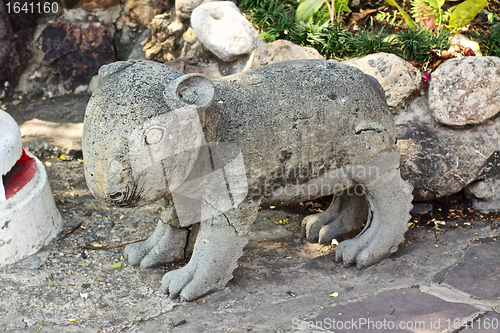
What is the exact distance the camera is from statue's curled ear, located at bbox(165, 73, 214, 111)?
1928 millimetres

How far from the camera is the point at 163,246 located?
264 centimetres

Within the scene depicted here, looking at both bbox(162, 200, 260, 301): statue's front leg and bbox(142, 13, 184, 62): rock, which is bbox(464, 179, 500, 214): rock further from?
bbox(142, 13, 184, 62): rock

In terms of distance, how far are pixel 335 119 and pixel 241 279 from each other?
100 centimetres

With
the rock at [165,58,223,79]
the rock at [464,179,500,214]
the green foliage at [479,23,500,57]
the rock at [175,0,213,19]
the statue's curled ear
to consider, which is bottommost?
the rock at [464,179,500,214]

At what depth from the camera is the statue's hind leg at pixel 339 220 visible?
9.53ft

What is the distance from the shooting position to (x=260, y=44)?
3484 mm

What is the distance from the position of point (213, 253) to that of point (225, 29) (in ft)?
6.45

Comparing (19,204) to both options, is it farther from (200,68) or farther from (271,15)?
(271,15)

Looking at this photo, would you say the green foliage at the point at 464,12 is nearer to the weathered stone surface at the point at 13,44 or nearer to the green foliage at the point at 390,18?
the green foliage at the point at 390,18

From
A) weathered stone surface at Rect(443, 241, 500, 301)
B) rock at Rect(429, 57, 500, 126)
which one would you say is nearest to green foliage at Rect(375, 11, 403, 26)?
rock at Rect(429, 57, 500, 126)

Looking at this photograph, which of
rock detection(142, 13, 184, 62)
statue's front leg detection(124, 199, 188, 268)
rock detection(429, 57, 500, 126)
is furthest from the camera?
rock detection(142, 13, 184, 62)

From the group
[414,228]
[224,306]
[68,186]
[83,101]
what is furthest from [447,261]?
[83,101]

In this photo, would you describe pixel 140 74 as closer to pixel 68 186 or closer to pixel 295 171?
pixel 295 171

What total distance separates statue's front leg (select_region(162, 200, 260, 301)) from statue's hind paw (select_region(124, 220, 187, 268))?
1.00ft
